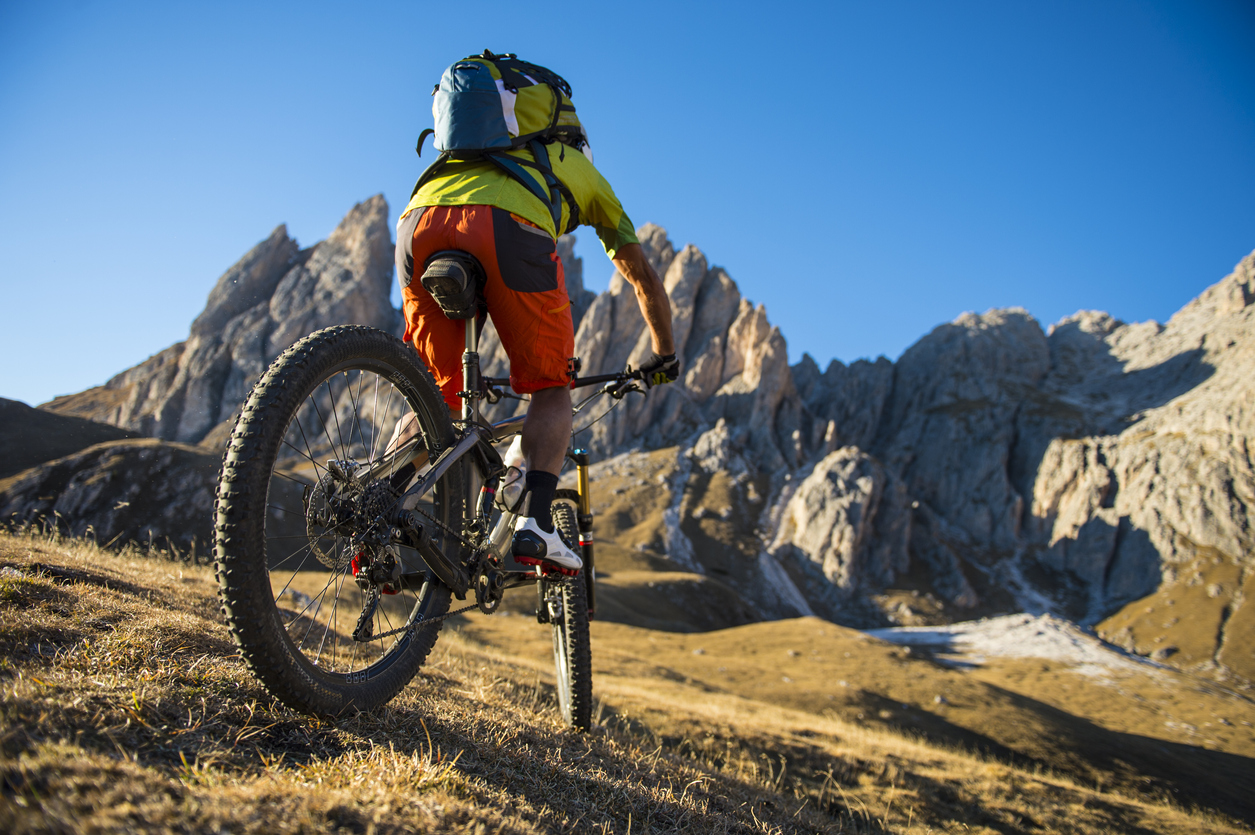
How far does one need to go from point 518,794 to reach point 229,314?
143m

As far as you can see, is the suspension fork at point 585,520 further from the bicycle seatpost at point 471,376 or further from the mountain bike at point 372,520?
the bicycle seatpost at point 471,376

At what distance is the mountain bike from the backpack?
858 millimetres

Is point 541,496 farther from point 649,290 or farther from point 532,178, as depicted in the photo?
point 532,178

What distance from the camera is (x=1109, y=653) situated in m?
50.2

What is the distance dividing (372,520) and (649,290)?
2302mm

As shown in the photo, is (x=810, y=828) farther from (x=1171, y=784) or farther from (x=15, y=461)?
(x=15, y=461)

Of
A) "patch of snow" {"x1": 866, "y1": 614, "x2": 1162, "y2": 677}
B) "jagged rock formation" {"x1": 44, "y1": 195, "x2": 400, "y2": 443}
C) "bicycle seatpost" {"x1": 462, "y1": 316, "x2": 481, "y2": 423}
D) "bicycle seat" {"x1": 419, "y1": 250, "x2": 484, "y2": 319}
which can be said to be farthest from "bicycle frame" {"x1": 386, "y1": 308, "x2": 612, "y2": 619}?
"jagged rock formation" {"x1": 44, "y1": 195, "x2": 400, "y2": 443}

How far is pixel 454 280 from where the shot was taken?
2.95 m

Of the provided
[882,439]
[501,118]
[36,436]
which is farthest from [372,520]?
[882,439]

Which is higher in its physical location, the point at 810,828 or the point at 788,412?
the point at 788,412

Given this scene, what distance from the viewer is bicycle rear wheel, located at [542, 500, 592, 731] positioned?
4.10m

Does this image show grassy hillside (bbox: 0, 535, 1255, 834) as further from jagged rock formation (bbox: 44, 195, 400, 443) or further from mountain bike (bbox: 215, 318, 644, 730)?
jagged rock formation (bbox: 44, 195, 400, 443)

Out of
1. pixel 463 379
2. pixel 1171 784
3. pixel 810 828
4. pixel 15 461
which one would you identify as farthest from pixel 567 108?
pixel 15 461

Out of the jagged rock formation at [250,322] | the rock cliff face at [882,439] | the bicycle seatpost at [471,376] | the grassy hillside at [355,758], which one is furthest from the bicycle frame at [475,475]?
the jagged rock formation at [250,322]
